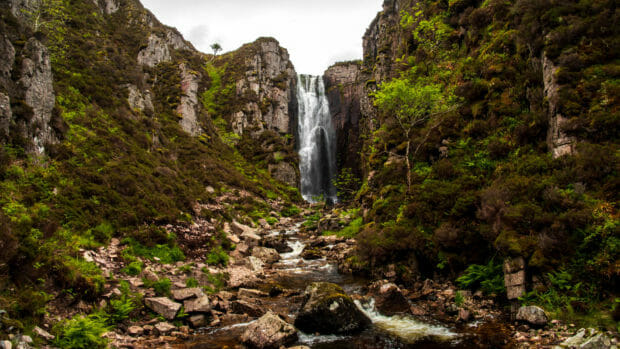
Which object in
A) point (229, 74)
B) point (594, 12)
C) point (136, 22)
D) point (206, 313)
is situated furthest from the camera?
point (229, 74)

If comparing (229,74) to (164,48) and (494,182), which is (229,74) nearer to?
(164,48)

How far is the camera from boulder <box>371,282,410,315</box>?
31.6 feet

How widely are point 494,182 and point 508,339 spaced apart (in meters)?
5.77

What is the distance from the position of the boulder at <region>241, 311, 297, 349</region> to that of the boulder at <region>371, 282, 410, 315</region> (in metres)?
3.21

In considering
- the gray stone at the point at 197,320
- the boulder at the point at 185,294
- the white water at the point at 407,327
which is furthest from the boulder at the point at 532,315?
the boulder at the point at 185,294

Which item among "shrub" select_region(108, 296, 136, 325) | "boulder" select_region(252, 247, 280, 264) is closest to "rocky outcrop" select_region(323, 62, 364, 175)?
"boulder" select_region(252, 247, 280, 264)

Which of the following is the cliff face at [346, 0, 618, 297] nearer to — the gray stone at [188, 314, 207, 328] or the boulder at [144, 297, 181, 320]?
the gray stone at [188, 314, 207, 328]

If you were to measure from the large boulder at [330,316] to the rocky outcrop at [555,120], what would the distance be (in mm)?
8982

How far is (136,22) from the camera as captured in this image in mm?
47031

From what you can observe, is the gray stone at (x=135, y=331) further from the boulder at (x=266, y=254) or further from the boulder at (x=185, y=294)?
the boulder at (x=266, y=254)

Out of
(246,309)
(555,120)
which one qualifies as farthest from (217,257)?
(555,120)

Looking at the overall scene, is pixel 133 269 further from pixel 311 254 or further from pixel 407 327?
pixel 311 254

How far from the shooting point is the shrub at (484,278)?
30.7ft

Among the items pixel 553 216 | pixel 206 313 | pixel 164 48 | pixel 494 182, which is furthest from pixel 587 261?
pixel 164 48
